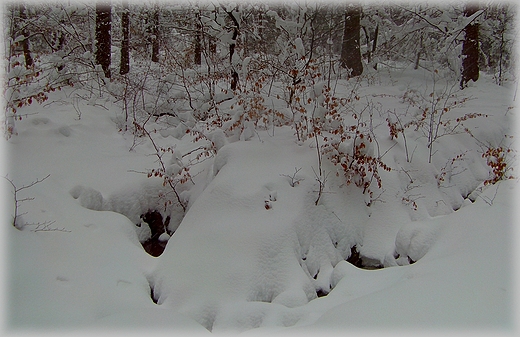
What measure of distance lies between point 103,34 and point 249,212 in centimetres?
700

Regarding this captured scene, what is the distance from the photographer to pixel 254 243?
4.07 metres

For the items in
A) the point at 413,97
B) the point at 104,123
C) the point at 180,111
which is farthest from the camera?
the point at 413,97

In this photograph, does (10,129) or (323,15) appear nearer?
(10,129)

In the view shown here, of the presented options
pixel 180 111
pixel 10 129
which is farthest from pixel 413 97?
pixel 10 129

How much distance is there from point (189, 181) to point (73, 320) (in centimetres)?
315

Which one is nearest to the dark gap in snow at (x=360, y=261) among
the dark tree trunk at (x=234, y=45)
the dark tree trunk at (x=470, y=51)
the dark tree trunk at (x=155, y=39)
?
the dark tree trunk at (x=234, y=45)

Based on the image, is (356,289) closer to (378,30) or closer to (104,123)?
(104,123)

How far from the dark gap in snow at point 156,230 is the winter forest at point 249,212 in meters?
0.02

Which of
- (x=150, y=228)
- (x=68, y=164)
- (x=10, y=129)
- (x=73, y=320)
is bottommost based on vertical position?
(x=150, y=228)

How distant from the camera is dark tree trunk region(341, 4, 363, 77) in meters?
10.7

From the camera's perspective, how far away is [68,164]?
18.1ft

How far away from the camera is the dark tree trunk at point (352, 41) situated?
10703 millimetres

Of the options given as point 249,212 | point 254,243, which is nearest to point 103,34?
point 249,212

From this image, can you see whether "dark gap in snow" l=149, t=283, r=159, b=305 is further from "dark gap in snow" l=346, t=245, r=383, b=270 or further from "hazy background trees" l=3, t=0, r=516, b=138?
"hazy background trees" l=3, t=0, r=516, b=138
